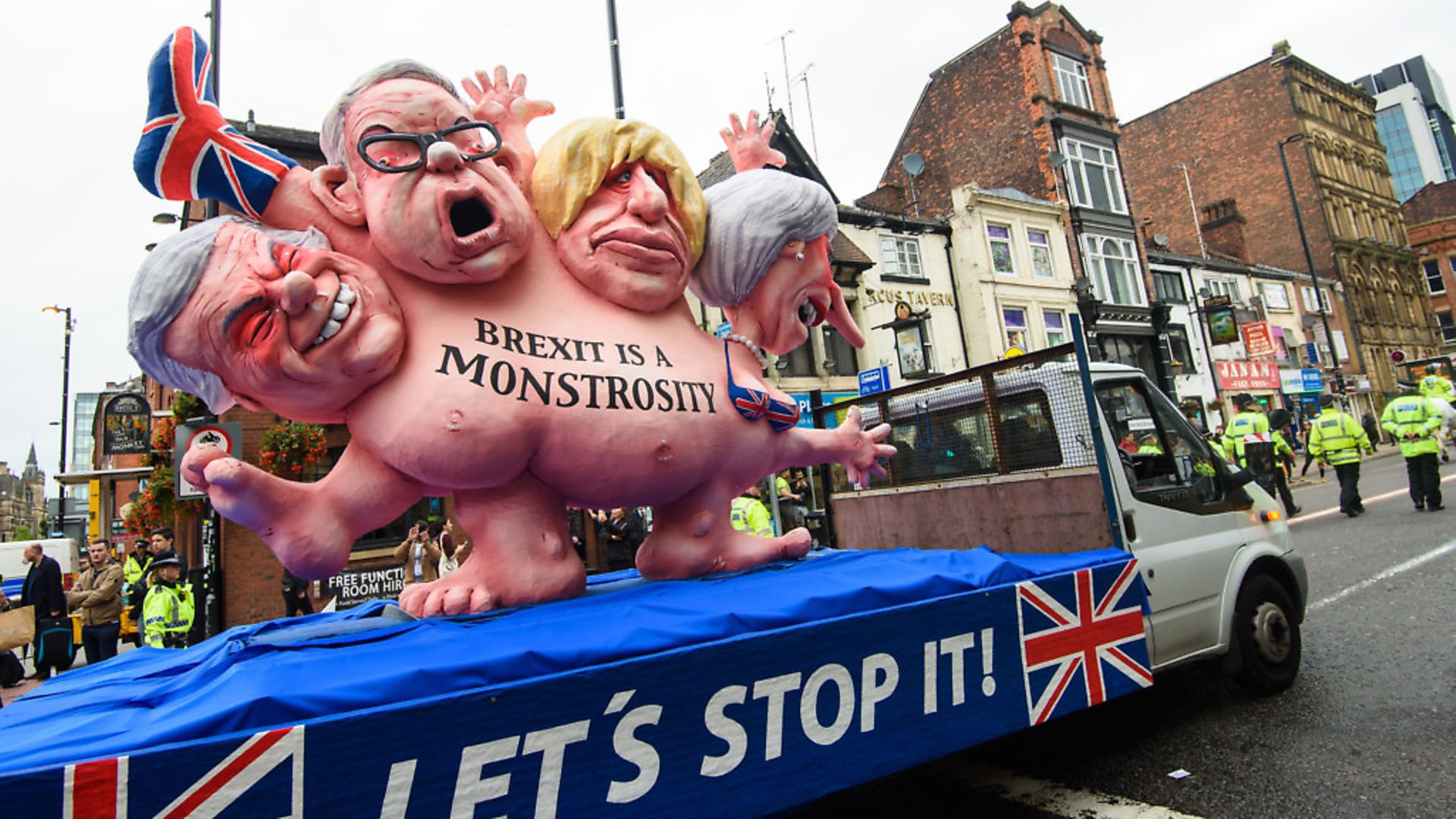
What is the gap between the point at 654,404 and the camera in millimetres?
2977

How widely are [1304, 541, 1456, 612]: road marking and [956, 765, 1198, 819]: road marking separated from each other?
3849 millimetres

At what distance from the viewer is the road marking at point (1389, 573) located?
593 cm

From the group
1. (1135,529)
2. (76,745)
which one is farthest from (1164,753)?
(76,745)

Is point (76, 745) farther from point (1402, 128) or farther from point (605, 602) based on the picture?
point (1402, 128)

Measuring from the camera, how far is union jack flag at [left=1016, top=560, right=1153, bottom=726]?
2795 millimetres

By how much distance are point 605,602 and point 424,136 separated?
1.70m

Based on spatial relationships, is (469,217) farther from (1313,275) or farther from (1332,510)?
(1313,275)

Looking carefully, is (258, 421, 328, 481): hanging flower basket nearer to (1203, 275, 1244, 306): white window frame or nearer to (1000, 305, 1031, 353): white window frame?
(1000, 305, 1031, 353): white window frame

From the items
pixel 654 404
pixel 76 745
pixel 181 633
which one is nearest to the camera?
pixel 76 745

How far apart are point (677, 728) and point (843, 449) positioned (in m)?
1.86

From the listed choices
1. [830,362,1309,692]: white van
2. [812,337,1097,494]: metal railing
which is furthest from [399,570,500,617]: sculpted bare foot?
[830,362,1309,692]: white van

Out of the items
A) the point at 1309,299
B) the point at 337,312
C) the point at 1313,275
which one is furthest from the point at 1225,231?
the point at 337,312

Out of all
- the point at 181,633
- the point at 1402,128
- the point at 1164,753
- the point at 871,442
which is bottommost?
the point at 1164,753

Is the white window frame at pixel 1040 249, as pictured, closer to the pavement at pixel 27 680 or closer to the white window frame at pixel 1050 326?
the white window frame at pixel 1050 326
